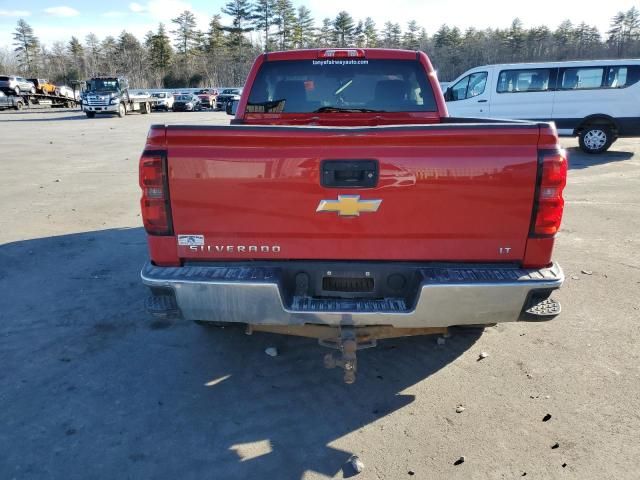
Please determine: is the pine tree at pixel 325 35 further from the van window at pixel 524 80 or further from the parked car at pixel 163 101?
the van window at pixel 524 80

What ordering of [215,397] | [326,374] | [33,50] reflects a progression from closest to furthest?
[215,397] < [326,374] < [33,50]

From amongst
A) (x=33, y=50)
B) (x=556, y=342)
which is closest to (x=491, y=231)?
(x=556, y=342)

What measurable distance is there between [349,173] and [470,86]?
14.1 m

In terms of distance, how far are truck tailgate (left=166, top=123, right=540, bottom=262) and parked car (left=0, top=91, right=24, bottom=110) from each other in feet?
144

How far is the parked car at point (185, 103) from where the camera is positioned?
39.4 meters

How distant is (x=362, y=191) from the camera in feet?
8.86

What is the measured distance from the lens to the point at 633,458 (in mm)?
2664

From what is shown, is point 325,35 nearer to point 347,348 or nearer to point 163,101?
point 163,101

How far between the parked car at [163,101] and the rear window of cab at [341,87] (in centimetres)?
3758

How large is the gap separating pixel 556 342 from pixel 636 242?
3447 mm

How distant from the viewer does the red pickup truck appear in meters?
2.64

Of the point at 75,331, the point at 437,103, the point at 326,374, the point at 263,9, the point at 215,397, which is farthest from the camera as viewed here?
the point at 263,9

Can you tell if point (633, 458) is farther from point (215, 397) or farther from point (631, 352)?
point (215, 397)

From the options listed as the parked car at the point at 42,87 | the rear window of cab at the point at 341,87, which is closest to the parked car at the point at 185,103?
the parked car at the point at 42,87
